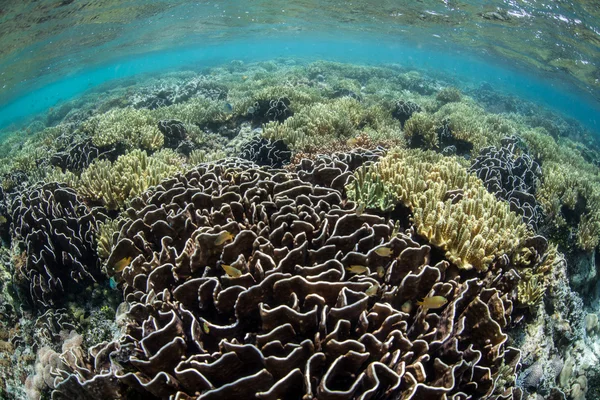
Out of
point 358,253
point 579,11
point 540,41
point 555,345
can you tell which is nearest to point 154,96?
point 358,253

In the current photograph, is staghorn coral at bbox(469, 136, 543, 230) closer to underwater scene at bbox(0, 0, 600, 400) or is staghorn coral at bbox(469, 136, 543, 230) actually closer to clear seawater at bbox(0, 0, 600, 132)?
underwater scene at bbox(0, 0, 600, 400)

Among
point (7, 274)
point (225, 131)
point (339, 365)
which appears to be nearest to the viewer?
point (339, 365)

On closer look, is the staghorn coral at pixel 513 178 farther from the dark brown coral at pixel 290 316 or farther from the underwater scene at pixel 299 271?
the dark brown coral at pixel 290 316

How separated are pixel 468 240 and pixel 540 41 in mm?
34934

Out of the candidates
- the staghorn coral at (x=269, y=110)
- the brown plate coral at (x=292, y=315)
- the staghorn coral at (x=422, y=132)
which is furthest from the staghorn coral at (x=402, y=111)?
the brown plate coral at (x=292, y=315)

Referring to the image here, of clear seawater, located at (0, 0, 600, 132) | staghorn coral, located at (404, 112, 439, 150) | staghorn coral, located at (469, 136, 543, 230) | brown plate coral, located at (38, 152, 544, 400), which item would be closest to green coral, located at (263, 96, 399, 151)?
staghorn coral, located at (404, 112, 439, 150)

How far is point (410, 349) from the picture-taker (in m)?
2.99

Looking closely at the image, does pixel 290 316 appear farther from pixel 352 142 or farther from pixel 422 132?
pixel 422 132

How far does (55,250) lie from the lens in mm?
5273

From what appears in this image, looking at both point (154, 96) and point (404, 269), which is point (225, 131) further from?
point (154, 96)

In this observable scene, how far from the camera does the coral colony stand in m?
2.76

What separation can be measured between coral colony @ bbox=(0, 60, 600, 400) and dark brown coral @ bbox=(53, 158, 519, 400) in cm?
2

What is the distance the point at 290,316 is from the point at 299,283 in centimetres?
32

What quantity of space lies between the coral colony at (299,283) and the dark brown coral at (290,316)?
0.02 metres
